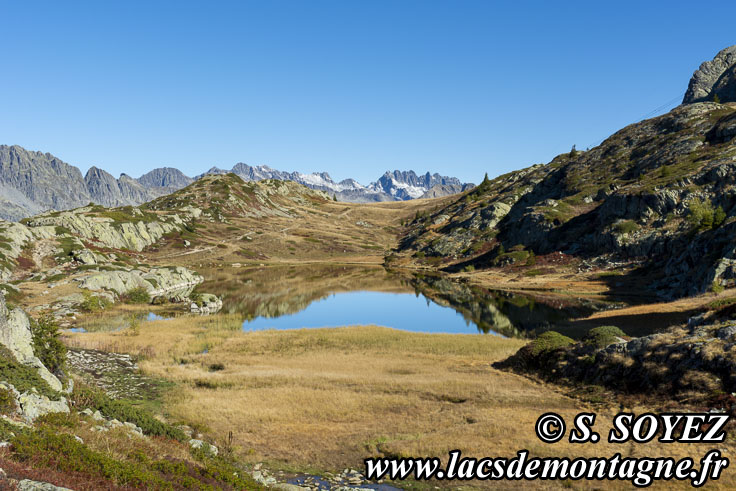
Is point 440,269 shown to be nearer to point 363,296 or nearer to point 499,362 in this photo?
point 363,296

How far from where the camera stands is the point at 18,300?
7150 cm

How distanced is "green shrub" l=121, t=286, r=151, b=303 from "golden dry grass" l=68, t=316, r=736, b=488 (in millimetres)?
34621

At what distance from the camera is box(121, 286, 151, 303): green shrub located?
3447 inches

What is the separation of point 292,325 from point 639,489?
61.9 meters

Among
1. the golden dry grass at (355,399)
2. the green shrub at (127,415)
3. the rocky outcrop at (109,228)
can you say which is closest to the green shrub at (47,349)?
the green shrub at (127,415)

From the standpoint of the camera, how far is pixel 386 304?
98688mm

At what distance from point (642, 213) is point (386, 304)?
77.9 m

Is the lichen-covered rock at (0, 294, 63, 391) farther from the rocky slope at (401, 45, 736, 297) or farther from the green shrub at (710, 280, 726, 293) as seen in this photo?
the rocky slope at (401, 45, 736, 297)

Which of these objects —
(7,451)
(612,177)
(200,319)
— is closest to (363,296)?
(200,319)

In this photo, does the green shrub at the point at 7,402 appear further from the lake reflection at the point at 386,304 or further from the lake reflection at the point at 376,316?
the lake reflection at the point at 386,304

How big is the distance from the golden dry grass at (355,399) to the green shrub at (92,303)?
23.2 metres

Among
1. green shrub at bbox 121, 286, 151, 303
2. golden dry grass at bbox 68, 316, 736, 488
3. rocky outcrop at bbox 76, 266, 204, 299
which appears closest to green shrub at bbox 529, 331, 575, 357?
golden dry grass at bbox 68, 316, 736, 488

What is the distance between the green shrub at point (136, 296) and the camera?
8756 centimetres

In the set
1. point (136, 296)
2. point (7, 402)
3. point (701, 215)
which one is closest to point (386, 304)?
point (136, 296)
